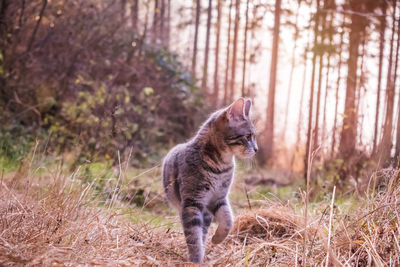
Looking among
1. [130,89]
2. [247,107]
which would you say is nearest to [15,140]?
[130,89]

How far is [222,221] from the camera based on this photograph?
3.24 metres

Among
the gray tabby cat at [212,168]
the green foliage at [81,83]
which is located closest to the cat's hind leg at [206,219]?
the gray tabby cat at [212,168]

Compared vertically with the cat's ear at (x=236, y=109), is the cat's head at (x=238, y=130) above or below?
below

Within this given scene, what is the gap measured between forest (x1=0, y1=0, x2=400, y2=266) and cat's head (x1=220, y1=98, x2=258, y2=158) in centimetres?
42


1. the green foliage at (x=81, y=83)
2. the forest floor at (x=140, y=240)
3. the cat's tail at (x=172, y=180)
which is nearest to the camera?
the forest floor at (x=140, y=240)

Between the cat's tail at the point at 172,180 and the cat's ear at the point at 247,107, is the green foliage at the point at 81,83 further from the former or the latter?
the cat's ear at the point at 247,107

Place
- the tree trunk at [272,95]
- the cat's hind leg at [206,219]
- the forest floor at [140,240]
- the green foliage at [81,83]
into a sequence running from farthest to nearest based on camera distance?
the tree trunk at [272,95], the green foliage at [81,83], the cat's hind leg at [206,219], the forest floor at [140,240]

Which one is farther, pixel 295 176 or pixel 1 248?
pixel 295 176

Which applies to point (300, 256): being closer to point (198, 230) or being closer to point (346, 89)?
point (198, 230)

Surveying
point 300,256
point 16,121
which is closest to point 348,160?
point 300,256

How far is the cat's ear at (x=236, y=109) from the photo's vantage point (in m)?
3.39

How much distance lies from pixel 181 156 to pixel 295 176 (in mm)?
6711

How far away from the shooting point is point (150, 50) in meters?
11.9

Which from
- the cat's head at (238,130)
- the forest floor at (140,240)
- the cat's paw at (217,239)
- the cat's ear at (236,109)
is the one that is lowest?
the cat's paw at (217,239)
